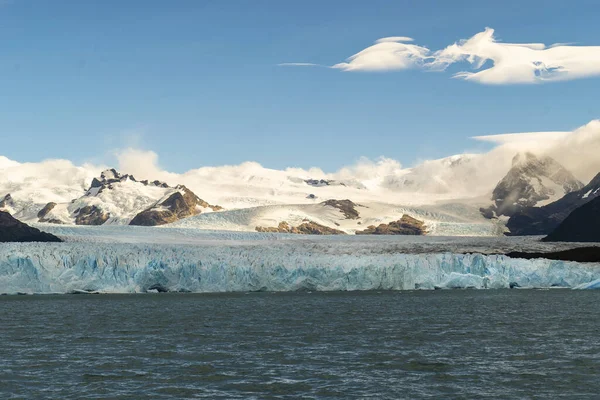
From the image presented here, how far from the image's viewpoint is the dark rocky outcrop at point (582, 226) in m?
122

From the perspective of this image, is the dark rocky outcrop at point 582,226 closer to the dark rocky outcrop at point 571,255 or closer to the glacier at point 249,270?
the dark rocky outcrop at point 571,255

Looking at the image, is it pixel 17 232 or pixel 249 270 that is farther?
pixel 17 232

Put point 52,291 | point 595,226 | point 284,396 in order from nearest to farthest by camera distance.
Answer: point 284,396
point 52,291
point 595,226

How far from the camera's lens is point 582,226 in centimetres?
12406

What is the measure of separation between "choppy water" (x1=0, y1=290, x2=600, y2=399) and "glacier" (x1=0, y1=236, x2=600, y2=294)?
11.0 metres

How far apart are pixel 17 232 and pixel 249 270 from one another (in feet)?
119

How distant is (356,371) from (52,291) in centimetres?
4390

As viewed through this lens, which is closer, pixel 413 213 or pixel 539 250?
pixel 539 250

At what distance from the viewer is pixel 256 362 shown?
26.7 meters

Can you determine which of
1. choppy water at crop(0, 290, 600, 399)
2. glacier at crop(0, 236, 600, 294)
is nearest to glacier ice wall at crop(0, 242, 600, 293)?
glacier at crop(0, 236, 600, 294)

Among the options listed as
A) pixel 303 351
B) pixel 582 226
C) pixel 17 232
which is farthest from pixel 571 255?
pixel 17 232

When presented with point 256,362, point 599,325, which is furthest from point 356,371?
point 599,325

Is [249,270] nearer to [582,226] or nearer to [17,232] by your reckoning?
[17,232]

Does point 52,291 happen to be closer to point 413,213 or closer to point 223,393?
point 223,393
